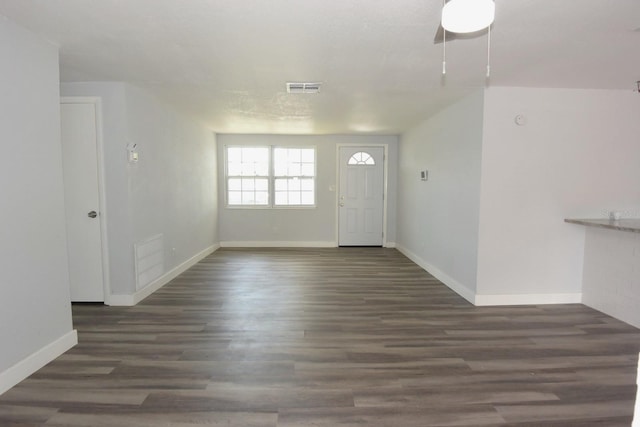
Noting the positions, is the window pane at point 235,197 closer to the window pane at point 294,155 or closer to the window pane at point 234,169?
the window pane at point 234,169

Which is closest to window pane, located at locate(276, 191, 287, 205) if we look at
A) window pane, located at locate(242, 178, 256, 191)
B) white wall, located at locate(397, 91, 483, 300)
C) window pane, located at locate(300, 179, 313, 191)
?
window pane, located at locate(300, 179, 313, 191)

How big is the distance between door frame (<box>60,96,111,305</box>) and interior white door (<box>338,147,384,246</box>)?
4.40 metres

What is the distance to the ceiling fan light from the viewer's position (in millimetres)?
1527

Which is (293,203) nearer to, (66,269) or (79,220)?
(79,220)

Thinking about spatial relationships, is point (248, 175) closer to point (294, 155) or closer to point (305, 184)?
point (294, 155)

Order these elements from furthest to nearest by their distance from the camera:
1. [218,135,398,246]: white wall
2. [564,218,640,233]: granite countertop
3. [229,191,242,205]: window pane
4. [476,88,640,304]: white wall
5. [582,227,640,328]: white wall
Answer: [229,191,242,205]: window pane, [218,135,398,246]: white wall, [476,88,640,304]: white wall, [582,227,640,328]: white wall, [564,218,640,233]: granite countertop

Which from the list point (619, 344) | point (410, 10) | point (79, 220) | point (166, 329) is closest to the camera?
point (410, 10)

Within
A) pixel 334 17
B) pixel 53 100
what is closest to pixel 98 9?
pixel 53 100

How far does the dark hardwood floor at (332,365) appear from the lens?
181 centimetres

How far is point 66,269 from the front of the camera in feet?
8.27

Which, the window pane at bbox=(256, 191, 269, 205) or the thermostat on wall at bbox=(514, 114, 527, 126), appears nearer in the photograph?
the thermostat on wall at bbox=(514, 114, 527, 126)

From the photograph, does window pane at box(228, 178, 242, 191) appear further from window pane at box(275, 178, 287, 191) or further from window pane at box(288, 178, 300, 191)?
window pane at box(288, 178, 300, 191)

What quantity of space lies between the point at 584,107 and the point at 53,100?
4770 mm

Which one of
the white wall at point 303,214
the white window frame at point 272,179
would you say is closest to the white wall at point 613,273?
the white wall at point 303,214
